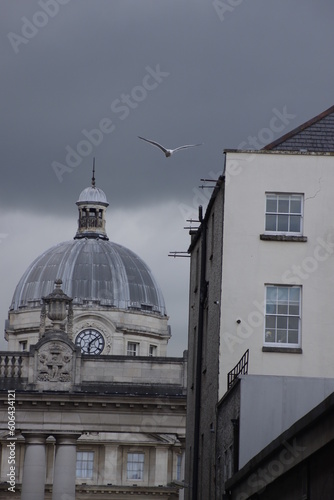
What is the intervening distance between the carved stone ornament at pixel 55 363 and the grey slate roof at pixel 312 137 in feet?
105

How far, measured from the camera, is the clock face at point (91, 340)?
417 feet

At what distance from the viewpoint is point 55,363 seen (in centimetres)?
7200

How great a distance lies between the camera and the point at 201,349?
4488 cm

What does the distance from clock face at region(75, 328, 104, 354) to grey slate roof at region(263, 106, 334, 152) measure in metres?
86.6

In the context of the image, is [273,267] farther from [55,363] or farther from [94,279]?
[94,279]

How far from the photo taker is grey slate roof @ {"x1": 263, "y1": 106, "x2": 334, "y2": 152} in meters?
40.3

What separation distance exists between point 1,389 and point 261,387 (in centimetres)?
3856

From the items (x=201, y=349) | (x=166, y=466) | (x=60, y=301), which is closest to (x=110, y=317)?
(x=166, y=466)

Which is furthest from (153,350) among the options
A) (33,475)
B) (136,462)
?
(33,475)

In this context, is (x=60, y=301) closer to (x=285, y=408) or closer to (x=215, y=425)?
(x=215, y=425)

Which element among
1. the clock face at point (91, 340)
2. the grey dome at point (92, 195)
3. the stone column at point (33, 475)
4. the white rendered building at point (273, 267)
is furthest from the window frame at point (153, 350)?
the white rendered building at point (273, 267)

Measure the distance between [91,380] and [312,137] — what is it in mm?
32489

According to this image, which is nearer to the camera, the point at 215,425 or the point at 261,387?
the point at 261,387

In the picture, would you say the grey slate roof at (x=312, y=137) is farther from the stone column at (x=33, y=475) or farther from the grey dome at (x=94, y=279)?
the grey dome at (x=94, y=279)
